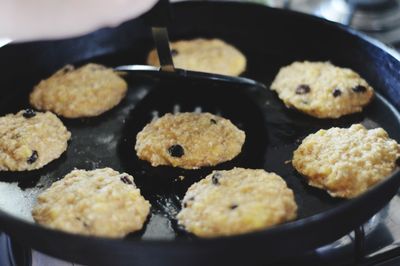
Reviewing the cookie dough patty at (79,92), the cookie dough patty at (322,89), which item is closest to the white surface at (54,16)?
the cookie dough patty at (79,92)

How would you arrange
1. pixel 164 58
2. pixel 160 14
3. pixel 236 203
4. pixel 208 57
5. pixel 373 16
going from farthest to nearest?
pixel 373 16, pixel 208 57, pixel 164 58, pixel 160 14, pixel 236 203

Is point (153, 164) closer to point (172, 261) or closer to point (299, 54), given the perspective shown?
point (172, 261)

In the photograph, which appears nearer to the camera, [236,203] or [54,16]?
[54,16]

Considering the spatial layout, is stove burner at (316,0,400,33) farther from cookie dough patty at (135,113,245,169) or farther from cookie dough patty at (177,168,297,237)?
cookie dough patty at (177,168,297,237)

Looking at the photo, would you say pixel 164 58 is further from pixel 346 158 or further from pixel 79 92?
pixel 346 158

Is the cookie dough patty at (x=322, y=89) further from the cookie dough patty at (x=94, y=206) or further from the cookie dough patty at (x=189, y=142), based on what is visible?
the cookie dough patty at (x=94, y=206)

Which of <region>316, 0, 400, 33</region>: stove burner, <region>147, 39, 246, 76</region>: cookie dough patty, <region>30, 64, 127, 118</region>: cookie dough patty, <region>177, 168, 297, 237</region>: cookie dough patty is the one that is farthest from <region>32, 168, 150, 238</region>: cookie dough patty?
<region>316, 0, 400, 33</region>: stove burner

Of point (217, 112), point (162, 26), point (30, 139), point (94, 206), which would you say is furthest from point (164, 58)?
point (94, 206)
